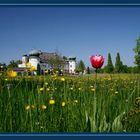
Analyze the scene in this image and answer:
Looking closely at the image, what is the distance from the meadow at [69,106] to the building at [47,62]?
12 centimetres

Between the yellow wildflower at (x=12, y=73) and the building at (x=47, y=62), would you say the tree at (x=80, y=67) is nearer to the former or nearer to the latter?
the building at (x=47, y=62)

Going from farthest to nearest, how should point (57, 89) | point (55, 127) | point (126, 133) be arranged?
1. point (57, 89)
2. point (55, 127)
3. point (126, 133)

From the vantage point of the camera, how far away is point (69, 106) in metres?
4.90

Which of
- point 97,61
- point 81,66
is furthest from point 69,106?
point 97,61

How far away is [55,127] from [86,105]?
0.44 meters

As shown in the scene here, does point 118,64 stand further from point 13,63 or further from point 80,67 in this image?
point 13,63

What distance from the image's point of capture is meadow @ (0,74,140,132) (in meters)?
4.62

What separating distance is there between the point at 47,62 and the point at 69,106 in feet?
2.20

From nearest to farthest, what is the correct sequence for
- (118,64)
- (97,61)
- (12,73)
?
(97,61) < (12,73) < (118,64)

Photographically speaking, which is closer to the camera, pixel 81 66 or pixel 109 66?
pixel 81 66

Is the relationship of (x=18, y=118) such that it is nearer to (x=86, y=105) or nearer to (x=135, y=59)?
(x=86, y=105)

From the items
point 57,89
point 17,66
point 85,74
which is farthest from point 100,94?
point 17,66

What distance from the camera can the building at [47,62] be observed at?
4.96 m

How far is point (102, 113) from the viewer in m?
4.68
